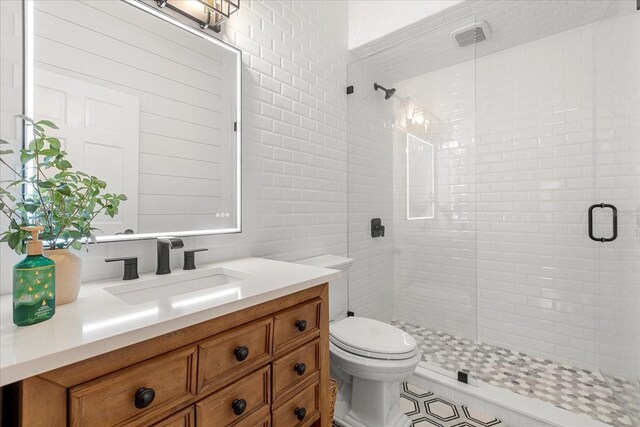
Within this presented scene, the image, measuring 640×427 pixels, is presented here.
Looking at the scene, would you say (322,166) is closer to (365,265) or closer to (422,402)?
(365,265)

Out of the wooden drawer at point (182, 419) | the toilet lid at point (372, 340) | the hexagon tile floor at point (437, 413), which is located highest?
the wooden drawer at point (182, 419)

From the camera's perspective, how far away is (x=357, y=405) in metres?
1.65

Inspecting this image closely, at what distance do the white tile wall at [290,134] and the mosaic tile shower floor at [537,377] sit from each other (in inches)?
40.3

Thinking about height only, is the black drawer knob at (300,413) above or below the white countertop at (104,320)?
below

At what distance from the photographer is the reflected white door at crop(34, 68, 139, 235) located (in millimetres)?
1008

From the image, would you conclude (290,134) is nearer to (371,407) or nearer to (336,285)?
(336,285)

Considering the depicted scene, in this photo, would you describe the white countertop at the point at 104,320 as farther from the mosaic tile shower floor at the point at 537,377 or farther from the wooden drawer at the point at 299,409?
the mosaic tile shower floor at the point at 537,377

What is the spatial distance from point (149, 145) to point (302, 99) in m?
1.04

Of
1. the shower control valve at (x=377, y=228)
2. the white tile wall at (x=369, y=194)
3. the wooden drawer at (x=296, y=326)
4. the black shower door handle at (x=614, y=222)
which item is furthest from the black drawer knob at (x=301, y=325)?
the black shower door handle at (x=614, y=222)

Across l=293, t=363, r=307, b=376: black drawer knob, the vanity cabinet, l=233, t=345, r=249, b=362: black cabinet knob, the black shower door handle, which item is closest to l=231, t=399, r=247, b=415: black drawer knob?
the vanity cabinet

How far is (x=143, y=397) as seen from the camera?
0.67 metres

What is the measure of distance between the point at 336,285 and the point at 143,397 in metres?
1.30

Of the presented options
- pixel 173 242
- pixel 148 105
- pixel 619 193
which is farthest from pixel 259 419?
pixel 619 193

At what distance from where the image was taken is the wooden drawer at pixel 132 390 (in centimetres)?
60
